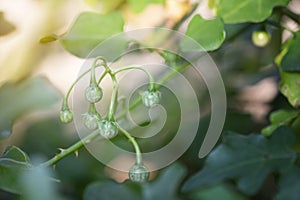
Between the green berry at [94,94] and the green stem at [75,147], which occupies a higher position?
the green berry at [94,94]

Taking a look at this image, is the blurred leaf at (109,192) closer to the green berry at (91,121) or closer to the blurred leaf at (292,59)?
the green berry at (91,121)

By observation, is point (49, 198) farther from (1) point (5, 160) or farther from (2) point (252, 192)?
(2) point (252, 192)

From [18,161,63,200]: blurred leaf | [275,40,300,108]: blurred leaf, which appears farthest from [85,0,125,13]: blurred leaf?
[18,161,63,200]: blurred leaf

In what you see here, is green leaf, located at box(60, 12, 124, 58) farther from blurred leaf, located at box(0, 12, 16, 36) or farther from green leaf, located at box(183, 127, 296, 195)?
green leaf, located at box(183, 127, 296, 195)

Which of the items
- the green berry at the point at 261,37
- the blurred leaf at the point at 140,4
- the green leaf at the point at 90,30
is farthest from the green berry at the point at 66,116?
the green berry at the point at 261,37

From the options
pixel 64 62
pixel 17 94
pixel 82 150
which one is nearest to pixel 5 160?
pixel 17 94

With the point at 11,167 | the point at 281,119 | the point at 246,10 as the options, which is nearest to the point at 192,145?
the point at 281,119
